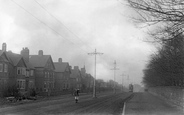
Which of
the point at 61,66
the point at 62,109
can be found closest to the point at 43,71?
the point at 61,66

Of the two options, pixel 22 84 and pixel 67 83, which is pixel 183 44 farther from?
pixel 67 83

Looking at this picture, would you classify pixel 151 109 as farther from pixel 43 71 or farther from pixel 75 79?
pixel 75 79

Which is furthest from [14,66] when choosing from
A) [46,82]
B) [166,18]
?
[166,18]

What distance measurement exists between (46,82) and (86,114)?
4249 cm

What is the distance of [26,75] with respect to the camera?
4841cm

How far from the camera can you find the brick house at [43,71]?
5441 centimetres

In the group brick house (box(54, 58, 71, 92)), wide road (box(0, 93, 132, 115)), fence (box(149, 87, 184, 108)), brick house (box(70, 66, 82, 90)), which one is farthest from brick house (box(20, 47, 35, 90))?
brick house (box(70, 66, 82, 90))

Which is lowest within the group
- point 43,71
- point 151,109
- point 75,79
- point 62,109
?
point 151,109

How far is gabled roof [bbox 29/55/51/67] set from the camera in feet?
181

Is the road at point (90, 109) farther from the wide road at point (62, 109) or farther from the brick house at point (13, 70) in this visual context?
the brick house at point (13, 70)

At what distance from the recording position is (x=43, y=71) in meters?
54.4

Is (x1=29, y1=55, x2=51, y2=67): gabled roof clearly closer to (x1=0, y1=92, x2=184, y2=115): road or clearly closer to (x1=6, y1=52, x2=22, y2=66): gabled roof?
(x1=6, y1=52, x2=22, y2=66): gabled roof

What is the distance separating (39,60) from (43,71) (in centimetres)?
382

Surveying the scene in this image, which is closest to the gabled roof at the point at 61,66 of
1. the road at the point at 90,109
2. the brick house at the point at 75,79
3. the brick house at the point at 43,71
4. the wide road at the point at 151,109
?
the brick house at the point at 43,71
